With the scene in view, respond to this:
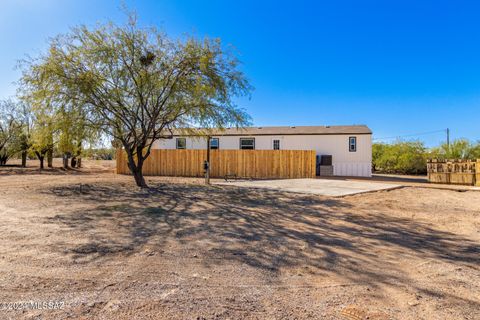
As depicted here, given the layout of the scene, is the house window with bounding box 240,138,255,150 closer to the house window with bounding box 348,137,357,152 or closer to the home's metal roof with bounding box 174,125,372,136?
the home's metal roof with bounding box 174,125,372,136

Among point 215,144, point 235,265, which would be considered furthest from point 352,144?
point 235,265

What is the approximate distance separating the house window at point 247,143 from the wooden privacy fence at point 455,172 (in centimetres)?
1314

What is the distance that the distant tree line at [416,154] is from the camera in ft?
76.2

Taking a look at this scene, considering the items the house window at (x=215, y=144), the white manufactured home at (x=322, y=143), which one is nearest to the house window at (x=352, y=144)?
the white manufactured home at (x=322, y=143)

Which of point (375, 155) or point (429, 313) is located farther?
point (375, 155)

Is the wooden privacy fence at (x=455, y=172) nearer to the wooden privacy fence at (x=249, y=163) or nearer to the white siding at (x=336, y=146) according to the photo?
the white siding at (x=336, y=146)

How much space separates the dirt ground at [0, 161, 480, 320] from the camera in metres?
2.61

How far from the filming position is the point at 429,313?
2.57 metres

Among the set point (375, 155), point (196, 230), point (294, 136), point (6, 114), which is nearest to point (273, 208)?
point (196, 230)

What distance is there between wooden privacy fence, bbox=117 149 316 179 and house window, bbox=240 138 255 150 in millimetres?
4404

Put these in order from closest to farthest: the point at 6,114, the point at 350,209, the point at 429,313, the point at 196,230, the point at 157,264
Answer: the point at 429,313 → the point at 157,264 → the point at 196,230 → the point at 350,209 → the point at 6,114

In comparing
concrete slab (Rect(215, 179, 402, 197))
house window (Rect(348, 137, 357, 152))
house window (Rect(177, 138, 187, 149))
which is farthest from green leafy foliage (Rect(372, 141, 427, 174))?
house window (Rect(177, 138, 187, 149))

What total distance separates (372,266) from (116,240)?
155 inches

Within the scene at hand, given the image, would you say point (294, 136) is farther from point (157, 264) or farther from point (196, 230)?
point (157, 264)
